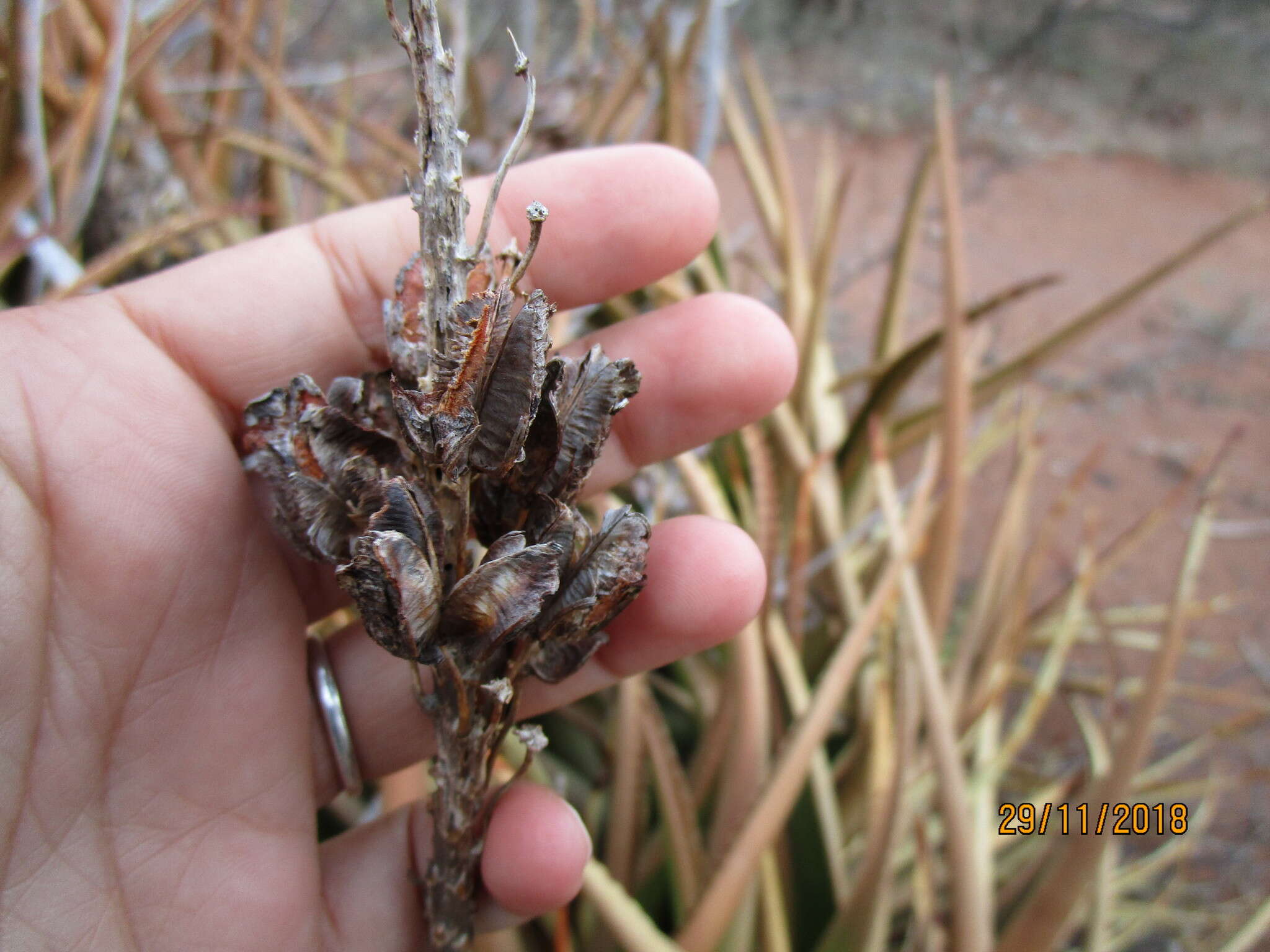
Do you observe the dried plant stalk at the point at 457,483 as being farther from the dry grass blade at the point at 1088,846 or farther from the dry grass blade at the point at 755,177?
the dry grass blade at the point at 755,177

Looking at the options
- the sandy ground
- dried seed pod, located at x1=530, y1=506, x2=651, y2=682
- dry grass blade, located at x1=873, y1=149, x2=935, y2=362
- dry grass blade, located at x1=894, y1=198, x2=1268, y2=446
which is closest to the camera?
dried seed pod, located at x1=530, y1=506, x2=651, y2=682

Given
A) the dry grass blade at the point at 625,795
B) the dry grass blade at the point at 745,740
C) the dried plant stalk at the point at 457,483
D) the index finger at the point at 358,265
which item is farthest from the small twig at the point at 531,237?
the dry grass blade at the point at 625,795

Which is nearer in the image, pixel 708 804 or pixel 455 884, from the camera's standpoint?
pixel 455 884

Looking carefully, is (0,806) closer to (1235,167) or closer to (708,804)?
(708,804)

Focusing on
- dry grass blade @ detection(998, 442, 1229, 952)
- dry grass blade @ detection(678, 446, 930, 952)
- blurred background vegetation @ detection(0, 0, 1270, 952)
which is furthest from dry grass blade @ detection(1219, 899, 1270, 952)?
dry grass blade @ detection(678, 446, 930, 952)

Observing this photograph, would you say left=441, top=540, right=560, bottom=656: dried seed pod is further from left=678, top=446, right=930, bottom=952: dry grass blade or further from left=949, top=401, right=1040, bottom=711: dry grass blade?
left=949, top=401, right=1040, bottom=711: dry grass blade

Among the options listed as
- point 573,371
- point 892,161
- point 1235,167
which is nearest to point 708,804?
point 573,371

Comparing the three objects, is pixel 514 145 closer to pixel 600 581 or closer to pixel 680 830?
pixel 600 581
